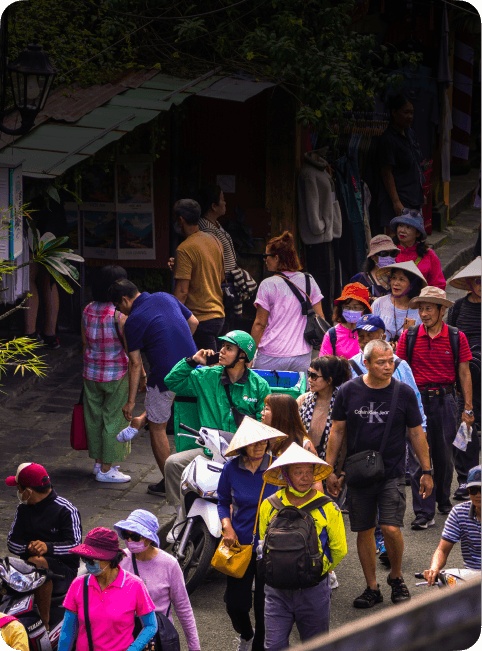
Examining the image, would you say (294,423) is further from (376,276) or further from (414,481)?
(376,276)

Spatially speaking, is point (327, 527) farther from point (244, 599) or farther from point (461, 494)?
point (461, 494)

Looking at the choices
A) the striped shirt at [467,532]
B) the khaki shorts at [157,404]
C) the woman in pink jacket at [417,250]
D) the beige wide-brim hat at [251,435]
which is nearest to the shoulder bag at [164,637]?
the beige wide-brim hat at [251,435]

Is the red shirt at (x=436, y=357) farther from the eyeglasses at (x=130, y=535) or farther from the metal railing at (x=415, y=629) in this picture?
the metal railing at (x=415, y=629)

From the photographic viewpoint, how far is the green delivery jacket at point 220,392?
20.2 feet

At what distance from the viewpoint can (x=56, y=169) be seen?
8.29m

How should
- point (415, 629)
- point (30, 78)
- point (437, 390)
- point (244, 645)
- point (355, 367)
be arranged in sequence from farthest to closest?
point (30, 78)
point (437, 390)
point (355, 367)
point (244, 645)
point (415, 629)

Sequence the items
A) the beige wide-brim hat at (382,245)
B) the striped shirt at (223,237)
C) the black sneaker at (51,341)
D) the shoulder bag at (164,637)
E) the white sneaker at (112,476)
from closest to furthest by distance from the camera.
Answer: the shoulder bag at (164,637)
the white sneaker at (112,476)
the beige wide-brim hat at (382,245)
the striped shirt at (223,237)
the black sneaker at (51,341)

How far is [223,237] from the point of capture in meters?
9.59

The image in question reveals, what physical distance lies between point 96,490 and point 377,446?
116 inches

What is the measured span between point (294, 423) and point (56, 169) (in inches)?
162

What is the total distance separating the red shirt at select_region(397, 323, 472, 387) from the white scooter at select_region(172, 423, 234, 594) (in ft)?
5.99

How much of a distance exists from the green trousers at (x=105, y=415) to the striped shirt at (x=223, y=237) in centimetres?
233

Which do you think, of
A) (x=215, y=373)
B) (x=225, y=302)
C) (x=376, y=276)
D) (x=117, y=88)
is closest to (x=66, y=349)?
(x=225, y=302)

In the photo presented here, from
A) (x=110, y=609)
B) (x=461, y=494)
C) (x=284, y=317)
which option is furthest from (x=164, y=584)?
(x=461, y=494)
